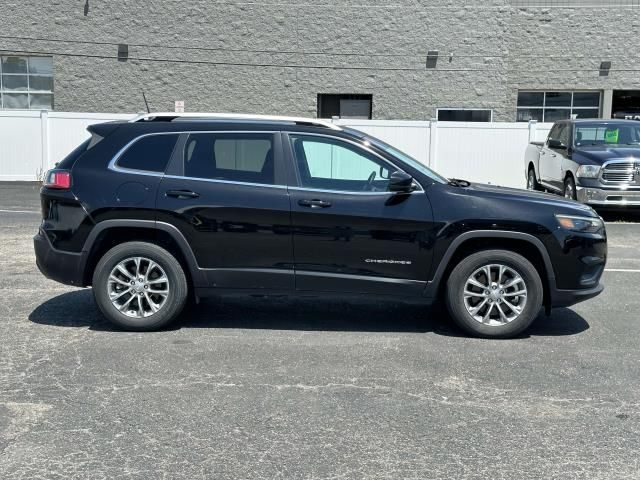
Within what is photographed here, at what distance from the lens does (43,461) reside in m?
4.14

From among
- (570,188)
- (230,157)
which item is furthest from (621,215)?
(230,157)

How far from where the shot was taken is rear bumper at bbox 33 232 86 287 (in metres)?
6.69

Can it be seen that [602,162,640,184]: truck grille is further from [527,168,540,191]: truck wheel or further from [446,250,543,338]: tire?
[446,250,543,338]: tire

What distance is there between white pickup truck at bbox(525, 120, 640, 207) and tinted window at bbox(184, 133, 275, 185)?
9.53m

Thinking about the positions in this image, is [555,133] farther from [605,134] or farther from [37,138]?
[37,138]

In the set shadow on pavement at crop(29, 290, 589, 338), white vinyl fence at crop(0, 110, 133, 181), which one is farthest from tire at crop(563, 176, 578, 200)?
white vinyl fence at crop(0, 110, 133, 181)

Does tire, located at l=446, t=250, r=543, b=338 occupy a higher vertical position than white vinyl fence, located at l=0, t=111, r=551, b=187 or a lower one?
lower

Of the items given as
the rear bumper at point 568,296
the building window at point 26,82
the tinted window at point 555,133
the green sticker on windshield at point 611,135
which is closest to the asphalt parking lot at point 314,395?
the rear bumper at point 568,296

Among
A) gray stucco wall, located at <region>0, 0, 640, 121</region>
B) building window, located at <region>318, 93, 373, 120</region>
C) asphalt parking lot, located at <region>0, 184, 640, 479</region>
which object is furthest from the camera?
building window, located at <region>318, 93, 373, 120</region>

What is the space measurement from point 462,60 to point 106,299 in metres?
19.5

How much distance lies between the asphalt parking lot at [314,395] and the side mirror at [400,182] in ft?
4.13

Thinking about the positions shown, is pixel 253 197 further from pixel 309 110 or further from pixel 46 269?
pixel 309 110

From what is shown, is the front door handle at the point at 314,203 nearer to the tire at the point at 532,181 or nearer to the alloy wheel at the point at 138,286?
the alloy wheel at the point at 138,286

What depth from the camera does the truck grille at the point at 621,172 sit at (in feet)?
47.5
